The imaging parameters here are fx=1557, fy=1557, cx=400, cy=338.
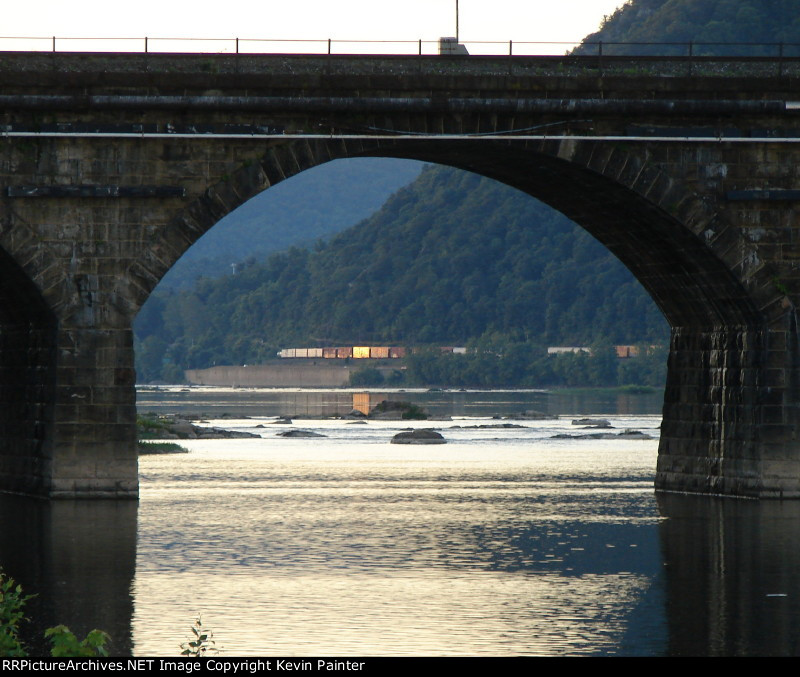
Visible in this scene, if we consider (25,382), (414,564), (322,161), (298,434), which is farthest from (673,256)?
(298,434)

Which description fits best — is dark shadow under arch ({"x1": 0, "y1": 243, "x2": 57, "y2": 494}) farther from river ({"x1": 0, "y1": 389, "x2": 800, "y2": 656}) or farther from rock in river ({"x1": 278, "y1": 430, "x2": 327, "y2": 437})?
rock in river ({"x1": 278, "y1": 430, "x2": 327, "y2": 437})

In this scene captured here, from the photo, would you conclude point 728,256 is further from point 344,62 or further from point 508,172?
point 344,62

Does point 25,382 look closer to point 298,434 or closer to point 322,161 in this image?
point 322,161

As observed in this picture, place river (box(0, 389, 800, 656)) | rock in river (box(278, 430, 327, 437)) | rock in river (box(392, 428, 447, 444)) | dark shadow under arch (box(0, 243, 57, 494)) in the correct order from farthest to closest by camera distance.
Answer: rock in river (box(278, 430, 327, 437)) → rock in river (box(392, 428, 447, 444)) → dark shadow under arch (box(0, 243, 57, 494)) → river (box(0, 389, 800, 656))

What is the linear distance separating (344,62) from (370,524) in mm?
12098

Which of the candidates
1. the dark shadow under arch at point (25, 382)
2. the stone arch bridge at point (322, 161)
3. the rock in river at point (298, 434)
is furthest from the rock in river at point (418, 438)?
the dark shadow under arch at point (25, 382)

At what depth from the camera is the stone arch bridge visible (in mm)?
38375

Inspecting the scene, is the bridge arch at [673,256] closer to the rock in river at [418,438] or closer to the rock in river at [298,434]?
the rock in river at [418,438]

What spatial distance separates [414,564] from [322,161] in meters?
13.7

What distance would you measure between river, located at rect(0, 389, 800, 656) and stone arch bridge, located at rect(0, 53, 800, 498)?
246 centimetres

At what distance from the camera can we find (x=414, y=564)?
29359 millimetres

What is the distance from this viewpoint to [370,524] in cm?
3666

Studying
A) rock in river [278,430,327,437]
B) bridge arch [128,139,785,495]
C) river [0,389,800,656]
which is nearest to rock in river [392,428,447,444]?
rock in river [278,430,327,437]
